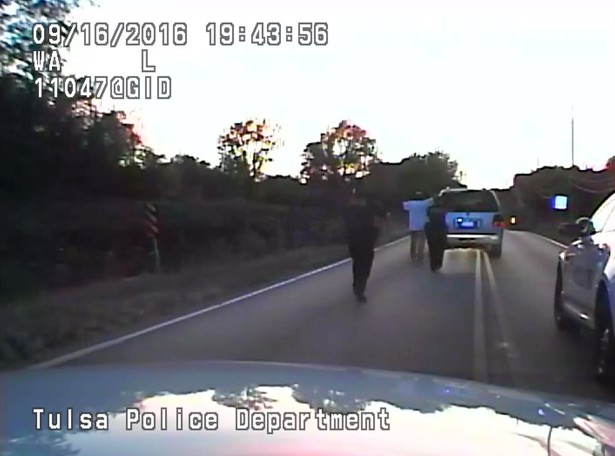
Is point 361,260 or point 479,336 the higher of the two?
point 361,260

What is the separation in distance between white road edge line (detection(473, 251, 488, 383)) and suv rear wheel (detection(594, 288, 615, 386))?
95 centimetres

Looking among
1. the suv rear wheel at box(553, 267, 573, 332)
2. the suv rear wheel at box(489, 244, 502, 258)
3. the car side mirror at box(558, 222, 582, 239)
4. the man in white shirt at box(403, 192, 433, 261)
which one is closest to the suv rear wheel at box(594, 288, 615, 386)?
the car side mirror at box(558, 222, 582, 239)

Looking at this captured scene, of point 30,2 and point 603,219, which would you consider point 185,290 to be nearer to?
point 30,2

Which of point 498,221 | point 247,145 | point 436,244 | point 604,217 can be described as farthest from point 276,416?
point 247,145

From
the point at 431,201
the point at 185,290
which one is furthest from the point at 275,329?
the point at 431,201

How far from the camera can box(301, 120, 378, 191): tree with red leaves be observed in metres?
64.5

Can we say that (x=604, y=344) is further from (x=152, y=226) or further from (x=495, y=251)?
(x=495, y=251)

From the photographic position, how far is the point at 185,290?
19.4 m

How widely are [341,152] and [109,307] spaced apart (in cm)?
5213

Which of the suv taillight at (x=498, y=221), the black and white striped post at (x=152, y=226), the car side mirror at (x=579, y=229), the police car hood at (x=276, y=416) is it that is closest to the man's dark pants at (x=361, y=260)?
the car side mirror at (x=579, y=229)

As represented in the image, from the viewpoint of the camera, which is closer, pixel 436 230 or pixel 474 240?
pixel 436 230

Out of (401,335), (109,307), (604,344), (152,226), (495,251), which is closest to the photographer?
(604,344)

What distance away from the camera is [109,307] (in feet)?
52.9

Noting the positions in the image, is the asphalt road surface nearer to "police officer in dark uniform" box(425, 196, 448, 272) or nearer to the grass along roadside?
the grass along roadside
